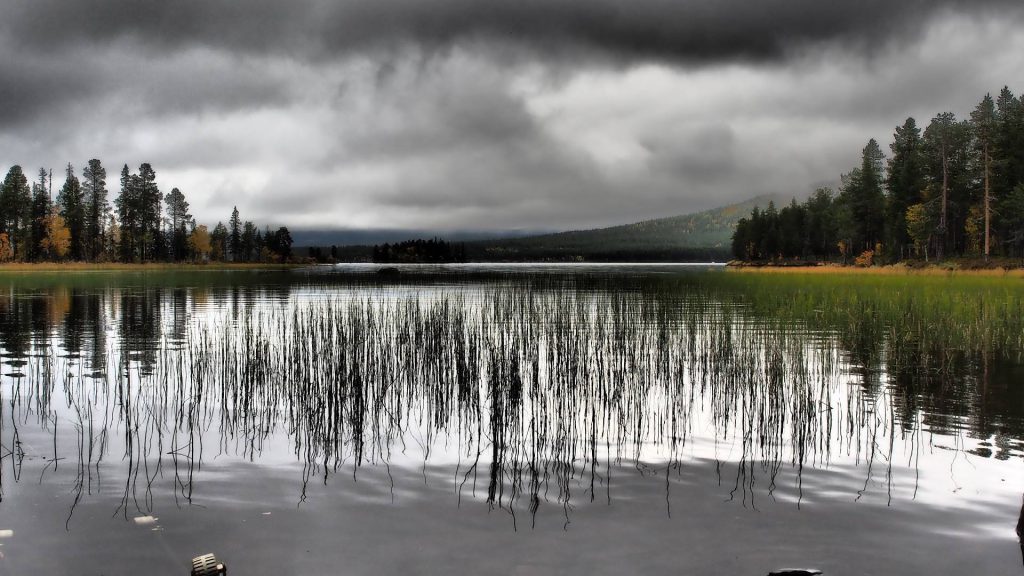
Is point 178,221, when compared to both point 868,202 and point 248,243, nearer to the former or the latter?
point 248,243

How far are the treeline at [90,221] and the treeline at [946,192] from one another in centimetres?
12967

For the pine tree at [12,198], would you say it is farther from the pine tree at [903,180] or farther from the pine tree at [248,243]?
the pine tree at [903,180]

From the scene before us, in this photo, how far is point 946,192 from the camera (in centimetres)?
8262

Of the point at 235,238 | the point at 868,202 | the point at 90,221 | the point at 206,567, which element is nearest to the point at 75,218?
the point at 90,221

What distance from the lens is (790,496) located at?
8055 millimetres

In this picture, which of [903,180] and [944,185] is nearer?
[944,185]

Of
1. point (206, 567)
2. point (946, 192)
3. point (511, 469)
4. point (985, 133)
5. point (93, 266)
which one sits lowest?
point (511, 469)

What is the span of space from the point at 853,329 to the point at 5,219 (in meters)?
144

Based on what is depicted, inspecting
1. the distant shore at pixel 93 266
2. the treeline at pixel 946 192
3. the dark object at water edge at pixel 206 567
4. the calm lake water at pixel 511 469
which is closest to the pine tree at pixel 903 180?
the treeline at pixel 946 192

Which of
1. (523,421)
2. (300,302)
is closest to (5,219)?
(300,302)

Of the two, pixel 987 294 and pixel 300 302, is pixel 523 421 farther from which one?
pixel 987 294

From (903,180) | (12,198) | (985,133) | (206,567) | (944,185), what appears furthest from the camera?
(12,198)

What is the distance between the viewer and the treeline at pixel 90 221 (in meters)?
127

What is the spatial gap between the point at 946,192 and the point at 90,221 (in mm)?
136291
